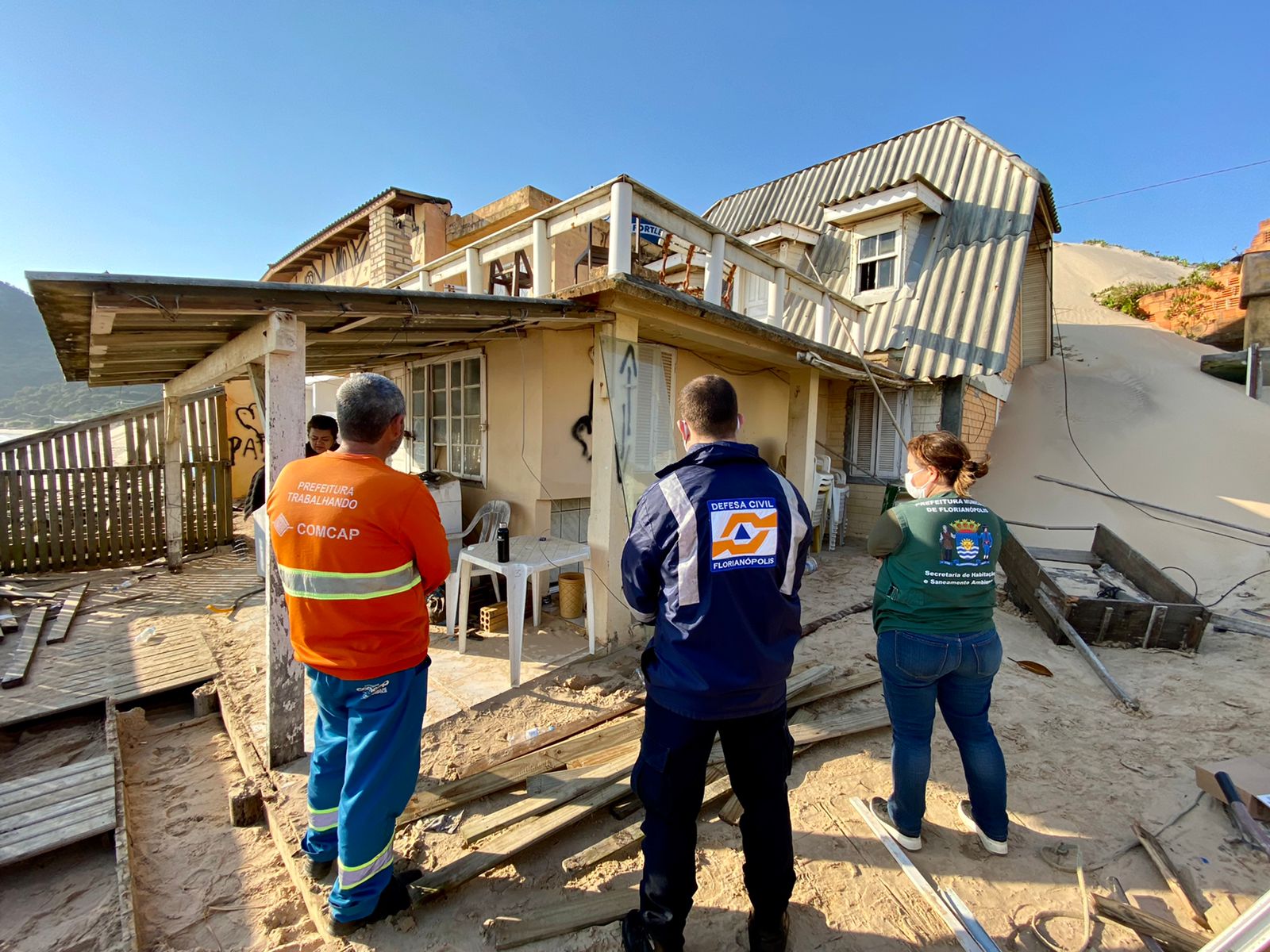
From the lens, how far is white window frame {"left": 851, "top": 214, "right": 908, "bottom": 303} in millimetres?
9859

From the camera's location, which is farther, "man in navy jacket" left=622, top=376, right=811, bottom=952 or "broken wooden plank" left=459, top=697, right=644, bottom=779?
"broken wooden plank" left=459, top=697, right=644, bottom=779

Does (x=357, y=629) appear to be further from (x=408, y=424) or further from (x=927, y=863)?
(x=408, y=424)

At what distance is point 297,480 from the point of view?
6.72 feet

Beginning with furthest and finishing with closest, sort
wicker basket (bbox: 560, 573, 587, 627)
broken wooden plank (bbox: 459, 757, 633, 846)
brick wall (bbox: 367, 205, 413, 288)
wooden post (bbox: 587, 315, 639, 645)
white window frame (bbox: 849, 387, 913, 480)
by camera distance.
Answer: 1. brick wall (bbox: 367, 205, 413, 288)
2. white window frame (bbox: 849, 387, 913, 480)
3. wicker basket (bbox: 560, 573, 587, 627)
4. wooden post (bbox: 587, 315, 639, 645)
5. broken wooden plank (bbox: 459, 757, 633, 846)

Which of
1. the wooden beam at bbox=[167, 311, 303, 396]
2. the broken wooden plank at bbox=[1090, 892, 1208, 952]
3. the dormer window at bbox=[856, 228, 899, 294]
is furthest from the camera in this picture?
the dormer window at bbox=[856, 228, 899, 294]

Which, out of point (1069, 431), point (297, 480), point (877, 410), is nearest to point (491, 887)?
point (297, 480)

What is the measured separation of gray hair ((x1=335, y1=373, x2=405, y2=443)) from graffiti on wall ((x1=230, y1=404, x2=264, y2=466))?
11.0 m

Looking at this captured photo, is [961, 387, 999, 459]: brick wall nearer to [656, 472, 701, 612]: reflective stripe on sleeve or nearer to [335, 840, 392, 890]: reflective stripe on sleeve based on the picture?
[656, 472, 701, 612]: reflective stripe on sleeve

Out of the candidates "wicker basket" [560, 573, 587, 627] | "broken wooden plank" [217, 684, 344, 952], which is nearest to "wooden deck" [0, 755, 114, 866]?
"broken wooden plank" [217, 684, 344, 952]

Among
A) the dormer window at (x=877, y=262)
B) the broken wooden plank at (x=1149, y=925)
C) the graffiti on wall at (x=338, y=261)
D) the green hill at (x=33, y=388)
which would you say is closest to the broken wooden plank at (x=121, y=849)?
the broken wooden plank at (x=1149, y=925)

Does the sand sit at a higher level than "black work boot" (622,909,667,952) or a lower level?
lower

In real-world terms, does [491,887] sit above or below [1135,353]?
below

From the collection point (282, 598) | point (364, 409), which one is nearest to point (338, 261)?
point (282, 598)

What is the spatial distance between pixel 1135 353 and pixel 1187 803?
1402 cm
